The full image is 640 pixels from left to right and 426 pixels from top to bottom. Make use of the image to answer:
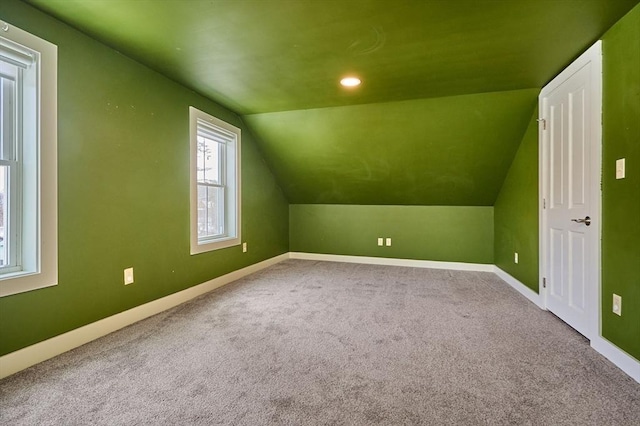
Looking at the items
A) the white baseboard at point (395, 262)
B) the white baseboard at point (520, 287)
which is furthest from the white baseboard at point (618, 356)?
the white baseboard at point (395, 262)

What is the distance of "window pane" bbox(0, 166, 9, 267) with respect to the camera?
6.22ft

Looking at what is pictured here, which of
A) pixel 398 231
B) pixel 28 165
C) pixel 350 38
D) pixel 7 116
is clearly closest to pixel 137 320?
pixel 28 165

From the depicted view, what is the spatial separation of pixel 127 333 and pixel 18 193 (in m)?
1.18

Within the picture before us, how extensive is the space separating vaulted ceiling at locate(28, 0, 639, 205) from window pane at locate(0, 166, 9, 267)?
1044 millimetres

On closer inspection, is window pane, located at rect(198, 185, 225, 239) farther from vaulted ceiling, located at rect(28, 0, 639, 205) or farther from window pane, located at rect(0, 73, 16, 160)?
window pane, located at rect(0, 73, 16, 160)

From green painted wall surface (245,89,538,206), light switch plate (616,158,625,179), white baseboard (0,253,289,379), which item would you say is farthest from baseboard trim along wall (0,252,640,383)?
green painted wall surface (245,89,538,206)

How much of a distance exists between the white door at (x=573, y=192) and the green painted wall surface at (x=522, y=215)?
0.22 meters

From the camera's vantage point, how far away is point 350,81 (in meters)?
2.89

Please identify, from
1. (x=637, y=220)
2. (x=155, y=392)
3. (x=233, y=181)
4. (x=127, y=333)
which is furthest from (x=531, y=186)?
(x=127, y=333)

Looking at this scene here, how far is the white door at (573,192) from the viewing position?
7.08ft

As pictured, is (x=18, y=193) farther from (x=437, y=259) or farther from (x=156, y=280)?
(x=437, y=259)

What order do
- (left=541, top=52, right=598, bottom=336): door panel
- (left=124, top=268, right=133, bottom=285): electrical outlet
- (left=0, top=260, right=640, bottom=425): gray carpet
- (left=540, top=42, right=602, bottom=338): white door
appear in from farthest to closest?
(left=124, top=268, right=133, bottom=285): electrical outlet, (left=541, top=52, right=598, bottom=336): door panel, (left=540, top=42, right=602, bottom=338): white door, (left=0, top=260, right=640, bottom=425): gray carpet

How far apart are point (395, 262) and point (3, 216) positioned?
447 cm

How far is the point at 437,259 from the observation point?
4.82 m
